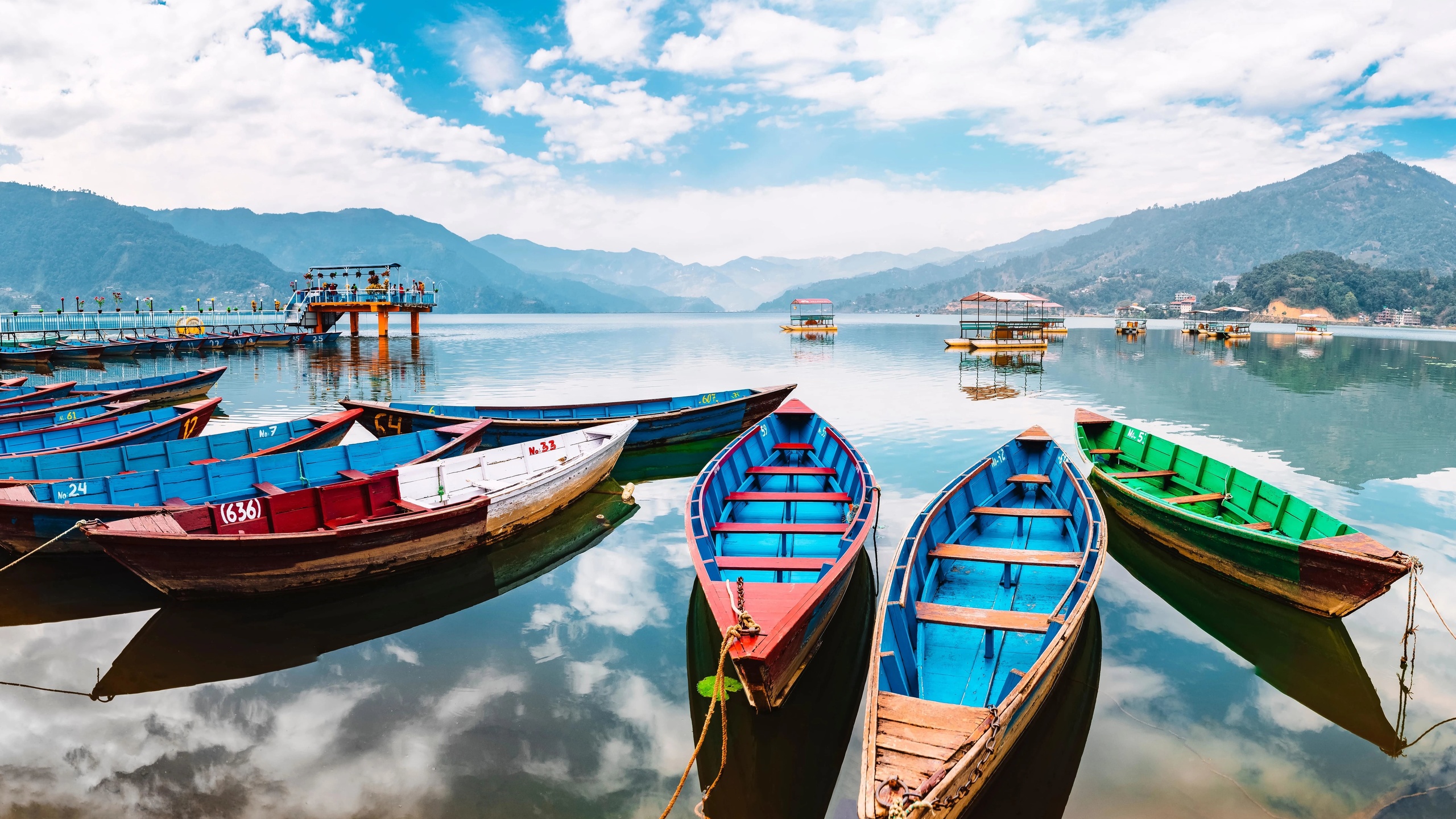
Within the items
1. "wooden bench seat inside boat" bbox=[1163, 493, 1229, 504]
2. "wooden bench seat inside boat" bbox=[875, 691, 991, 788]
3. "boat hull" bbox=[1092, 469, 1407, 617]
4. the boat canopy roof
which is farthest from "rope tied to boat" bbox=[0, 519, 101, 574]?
the boat canopy roof

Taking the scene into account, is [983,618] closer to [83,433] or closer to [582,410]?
[582,410]

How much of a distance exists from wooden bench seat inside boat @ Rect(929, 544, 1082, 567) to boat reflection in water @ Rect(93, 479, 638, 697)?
6719 millimetres

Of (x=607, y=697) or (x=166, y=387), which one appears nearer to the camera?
(x=607, y=697)

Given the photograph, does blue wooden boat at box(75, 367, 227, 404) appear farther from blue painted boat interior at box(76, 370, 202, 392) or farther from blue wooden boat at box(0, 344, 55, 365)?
blue wooden boat at box(0, 344, 55, 365)

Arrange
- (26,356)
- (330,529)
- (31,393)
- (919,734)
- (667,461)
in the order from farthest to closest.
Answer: (26,356)
(31,393)
(667,461)
(330,529)
(919,734)

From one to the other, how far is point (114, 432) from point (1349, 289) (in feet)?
611

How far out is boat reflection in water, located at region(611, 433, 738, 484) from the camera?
18.5m

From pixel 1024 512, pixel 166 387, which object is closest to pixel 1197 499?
pixel 1024 512

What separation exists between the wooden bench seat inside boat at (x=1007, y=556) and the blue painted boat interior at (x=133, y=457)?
12.8 meters

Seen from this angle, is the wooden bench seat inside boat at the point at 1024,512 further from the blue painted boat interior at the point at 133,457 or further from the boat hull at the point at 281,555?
the blue painted boat interior at the point at 133,457

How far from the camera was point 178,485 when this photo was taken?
1155 cm

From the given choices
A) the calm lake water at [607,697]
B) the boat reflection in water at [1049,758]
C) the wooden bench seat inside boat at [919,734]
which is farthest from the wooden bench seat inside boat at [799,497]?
the wooden bench seat inside boat at [919,734]

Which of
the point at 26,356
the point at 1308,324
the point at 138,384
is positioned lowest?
the point at 138,384

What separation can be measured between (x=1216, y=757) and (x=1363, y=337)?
113m
